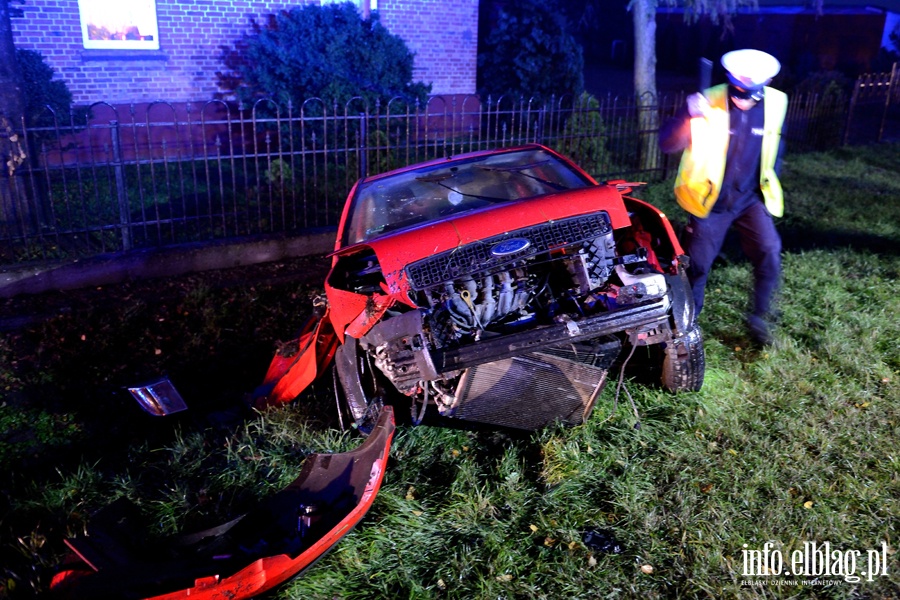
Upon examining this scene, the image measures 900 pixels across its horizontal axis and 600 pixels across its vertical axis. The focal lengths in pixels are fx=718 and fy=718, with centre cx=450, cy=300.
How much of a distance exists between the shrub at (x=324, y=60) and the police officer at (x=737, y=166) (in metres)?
6.34

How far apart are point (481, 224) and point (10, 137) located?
4.55 meters

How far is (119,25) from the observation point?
35.7ft

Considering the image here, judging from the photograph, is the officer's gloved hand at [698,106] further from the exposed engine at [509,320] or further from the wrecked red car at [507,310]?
the exposed engine at [509,320]

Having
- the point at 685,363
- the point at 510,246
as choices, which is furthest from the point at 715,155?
the point at 510,246

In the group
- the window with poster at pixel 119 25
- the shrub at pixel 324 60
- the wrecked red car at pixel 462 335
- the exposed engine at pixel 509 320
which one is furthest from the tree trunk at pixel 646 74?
the window with poster at pixel 119 25

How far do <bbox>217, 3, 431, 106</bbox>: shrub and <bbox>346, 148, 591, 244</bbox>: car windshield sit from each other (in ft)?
17.9

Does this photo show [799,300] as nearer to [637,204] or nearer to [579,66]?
[637,204]

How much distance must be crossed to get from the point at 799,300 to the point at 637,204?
6.46 ft

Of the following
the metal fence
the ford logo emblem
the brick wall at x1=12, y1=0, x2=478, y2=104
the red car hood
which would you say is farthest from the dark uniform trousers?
the brick wall at x1=12, y1=0, x2=478, y2=104

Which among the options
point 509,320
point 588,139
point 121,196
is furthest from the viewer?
point 588,139

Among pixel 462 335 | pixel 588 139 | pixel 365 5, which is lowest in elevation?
pixel 462 335

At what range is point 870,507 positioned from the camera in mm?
3143

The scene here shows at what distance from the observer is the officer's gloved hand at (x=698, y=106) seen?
14.6 feet

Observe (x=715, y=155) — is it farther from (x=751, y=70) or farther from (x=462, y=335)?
(x=462, y=335)
